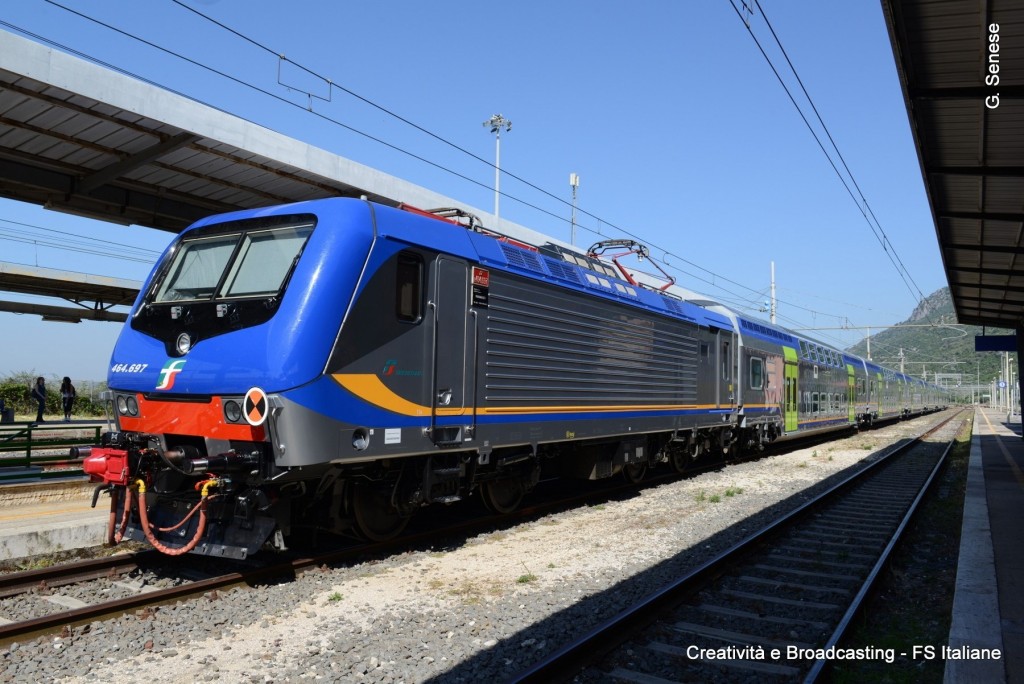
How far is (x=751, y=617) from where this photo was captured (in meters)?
6.04

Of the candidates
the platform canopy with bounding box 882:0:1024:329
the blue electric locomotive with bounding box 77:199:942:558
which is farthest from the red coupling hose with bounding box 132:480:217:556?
the platform canopy with bounding box 882:0:1024:329

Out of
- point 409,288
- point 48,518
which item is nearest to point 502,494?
point 409,288

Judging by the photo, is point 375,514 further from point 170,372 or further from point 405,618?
point 170,372

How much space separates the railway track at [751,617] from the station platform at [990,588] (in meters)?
0.68

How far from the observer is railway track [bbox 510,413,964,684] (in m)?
4.93

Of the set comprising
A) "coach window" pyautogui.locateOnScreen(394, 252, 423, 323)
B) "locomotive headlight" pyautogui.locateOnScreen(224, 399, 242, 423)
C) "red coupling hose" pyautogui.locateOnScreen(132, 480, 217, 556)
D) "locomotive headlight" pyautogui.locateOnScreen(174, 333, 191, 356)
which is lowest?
"red coupling hose" pyautogui.locateOnScreen(132, 480, 217, 556)

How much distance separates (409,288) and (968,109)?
20.9ft

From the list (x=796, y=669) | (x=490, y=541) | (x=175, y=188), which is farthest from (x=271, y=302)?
(x=175, y=188)

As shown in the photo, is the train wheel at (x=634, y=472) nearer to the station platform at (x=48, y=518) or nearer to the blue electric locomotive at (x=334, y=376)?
the blue electric locomotive at (x=334, y=376)

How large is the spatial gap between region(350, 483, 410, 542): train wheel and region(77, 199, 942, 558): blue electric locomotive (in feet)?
0.07

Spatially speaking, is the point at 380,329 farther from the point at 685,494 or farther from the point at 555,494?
the point at 685,494

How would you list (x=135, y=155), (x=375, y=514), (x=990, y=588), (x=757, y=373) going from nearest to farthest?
(x=990, y=588)
(x=375, y=514)
(x=135, y=155)
(x=757, y=373)

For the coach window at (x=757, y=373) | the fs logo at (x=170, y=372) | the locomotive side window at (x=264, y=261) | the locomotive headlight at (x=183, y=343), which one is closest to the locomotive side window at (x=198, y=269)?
the locomotive side window at (x=264, y=261)

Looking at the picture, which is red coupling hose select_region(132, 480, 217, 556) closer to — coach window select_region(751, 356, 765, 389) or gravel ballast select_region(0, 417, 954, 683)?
gravel ballast select_region(0, 417, 954, 683)
